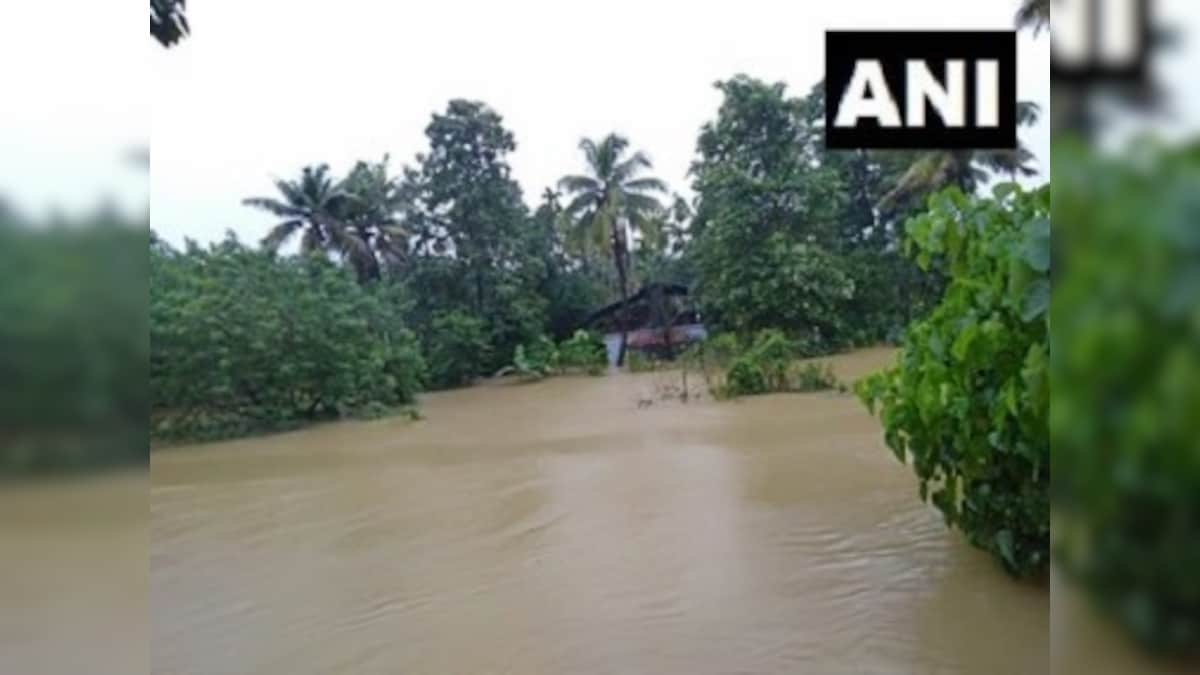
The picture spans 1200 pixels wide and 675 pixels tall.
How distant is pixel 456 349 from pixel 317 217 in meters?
1.51

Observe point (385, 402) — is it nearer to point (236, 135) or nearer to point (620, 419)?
point (620, 419)

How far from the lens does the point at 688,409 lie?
7.01m

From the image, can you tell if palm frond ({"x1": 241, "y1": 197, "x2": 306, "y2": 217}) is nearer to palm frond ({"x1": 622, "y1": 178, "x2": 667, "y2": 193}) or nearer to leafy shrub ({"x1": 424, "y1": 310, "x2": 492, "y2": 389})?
leafy shrub ({"x1": 424, "y1": 310, "x2": 492, "y2": 389})

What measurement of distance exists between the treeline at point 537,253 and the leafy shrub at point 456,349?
0.04 feet

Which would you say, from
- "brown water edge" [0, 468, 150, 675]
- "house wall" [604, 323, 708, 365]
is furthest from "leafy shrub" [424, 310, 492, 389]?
"brown water edge" [0, 468, 150, 675]

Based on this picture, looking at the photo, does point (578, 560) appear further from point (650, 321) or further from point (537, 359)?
point (650, 321)

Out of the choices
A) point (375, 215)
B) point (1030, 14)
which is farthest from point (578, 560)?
point (375, 215)

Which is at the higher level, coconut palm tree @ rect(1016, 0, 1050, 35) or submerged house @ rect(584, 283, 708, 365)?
coconut palm tree @ rect(1016, 0, 1050, 35)

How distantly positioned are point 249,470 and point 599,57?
3.30 meters

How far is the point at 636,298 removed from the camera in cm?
748

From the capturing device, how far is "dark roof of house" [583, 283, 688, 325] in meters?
7.44

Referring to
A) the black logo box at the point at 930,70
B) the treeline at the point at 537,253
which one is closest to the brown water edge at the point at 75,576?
the black logo box at the point at 930,70

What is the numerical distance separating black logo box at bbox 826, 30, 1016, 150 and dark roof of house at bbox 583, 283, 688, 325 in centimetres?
601

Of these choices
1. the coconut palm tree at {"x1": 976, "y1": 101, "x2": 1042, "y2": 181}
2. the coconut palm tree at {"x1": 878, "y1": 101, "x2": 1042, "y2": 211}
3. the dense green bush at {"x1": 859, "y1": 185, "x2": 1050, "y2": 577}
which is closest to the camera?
the coconut palm tree at {"x1": 976, "y1": 101, "x2": 1042, "y2": 181}
